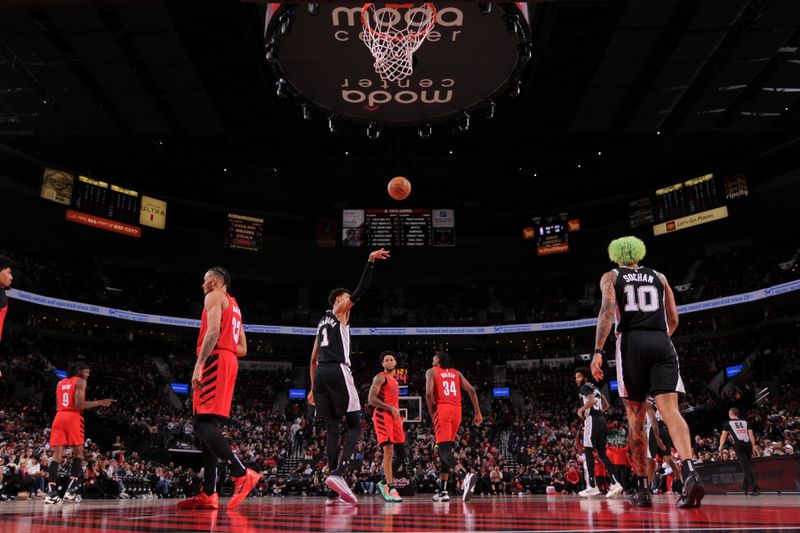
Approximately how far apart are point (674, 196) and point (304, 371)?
64.5 ft

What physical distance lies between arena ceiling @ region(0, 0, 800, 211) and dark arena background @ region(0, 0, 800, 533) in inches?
5.1

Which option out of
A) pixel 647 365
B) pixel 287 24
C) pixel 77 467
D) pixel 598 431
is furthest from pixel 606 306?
pixel 77 467

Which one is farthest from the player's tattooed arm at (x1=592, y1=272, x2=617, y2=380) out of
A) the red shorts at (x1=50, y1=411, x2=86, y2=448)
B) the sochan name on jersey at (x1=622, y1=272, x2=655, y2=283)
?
the red shorts at (x1=50, y1=411, x2=86, y2=448)

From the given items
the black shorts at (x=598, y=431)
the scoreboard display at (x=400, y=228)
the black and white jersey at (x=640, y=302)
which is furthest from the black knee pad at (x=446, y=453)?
the scoreboard display at (x=400, y=228)

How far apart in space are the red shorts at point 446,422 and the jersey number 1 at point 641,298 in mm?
3787

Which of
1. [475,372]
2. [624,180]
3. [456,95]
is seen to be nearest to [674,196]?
[624,180]

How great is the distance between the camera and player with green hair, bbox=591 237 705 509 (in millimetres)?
4723

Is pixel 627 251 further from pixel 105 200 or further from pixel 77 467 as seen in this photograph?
pixel 105 200

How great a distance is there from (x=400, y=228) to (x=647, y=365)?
804 inches

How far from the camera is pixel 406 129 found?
73.2 feet

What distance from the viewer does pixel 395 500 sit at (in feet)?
25.7

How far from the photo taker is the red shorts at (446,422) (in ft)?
26.6

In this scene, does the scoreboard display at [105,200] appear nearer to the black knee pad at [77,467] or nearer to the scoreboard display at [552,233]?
the black knee pad at [77,467]

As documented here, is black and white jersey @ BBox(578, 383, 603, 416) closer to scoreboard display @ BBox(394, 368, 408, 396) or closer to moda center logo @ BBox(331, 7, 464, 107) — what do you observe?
moda center logo @ BBox(331, 7, 464, 107)
